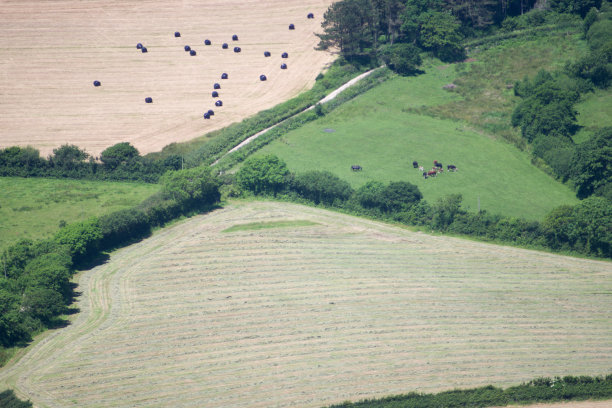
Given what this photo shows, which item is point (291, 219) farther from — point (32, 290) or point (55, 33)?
point (55, 33)

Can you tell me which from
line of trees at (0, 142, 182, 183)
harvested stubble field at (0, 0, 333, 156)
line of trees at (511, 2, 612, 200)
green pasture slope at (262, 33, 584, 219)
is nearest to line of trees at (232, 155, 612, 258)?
green pasture slope at (262, 33, 584, 219)

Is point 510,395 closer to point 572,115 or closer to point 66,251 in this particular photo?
point 66,251

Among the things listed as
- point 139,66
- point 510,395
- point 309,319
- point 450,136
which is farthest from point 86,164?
point 510,395

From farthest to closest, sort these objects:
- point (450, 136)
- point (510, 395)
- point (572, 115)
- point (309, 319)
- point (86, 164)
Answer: point (450, 136)
point (572, 115)
point (86, 164)
point (309, 319)
point (510, 395)

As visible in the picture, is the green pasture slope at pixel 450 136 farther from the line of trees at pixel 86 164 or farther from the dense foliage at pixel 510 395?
the dense foliage at pixel 510 395

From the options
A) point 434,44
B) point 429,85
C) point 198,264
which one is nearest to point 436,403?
point 198,264

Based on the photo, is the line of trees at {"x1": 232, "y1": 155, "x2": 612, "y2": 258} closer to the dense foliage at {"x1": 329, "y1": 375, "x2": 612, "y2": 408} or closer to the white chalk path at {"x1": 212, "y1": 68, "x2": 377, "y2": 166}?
the white chalk path at {"x1": 212, "y1": 68, "x2": 377, "y2": 166}
